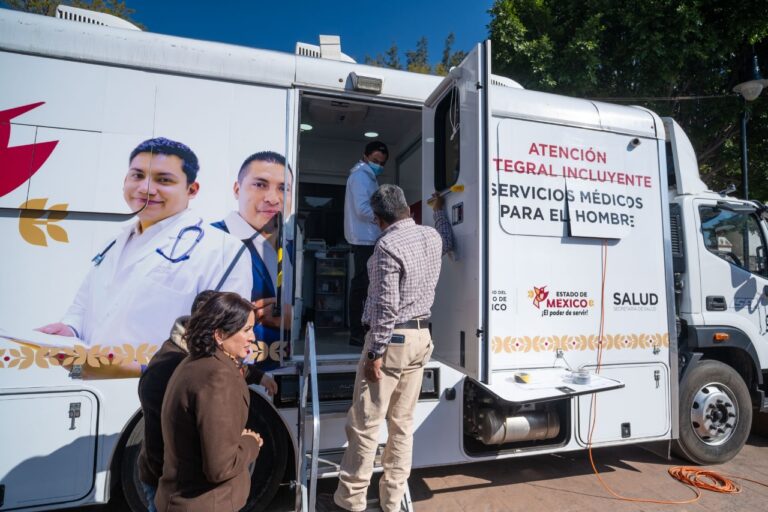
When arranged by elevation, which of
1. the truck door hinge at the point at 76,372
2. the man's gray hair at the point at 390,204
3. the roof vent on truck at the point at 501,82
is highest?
the roof vent on truck at the point at 501,82

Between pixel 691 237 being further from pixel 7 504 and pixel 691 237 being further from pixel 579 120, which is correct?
pixel 7 504

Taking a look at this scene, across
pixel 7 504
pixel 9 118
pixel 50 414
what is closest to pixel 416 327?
pixel 50 414

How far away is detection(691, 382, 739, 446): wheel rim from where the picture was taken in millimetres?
3785

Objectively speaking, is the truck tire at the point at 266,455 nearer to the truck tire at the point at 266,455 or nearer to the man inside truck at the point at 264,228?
the truck tire at the point at 266,455

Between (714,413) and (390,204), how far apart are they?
11.8ft

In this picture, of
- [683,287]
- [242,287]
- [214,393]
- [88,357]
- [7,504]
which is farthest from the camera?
[683,287]

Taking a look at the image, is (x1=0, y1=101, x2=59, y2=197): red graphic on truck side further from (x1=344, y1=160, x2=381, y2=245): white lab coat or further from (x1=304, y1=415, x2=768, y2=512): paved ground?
(x1=304, y1=415, x2=768, y2=512): paved ground

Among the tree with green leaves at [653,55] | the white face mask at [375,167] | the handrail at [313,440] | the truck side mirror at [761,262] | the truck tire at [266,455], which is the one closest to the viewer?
the handrail at [313,440]

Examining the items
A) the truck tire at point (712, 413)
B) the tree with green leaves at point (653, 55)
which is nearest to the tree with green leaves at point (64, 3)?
the tree with green leaves at point (653, 55)

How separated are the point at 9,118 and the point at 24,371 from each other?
4.73ft

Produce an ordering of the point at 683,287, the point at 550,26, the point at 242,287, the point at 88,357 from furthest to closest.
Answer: the point at 550,26 → the point at 683,287 → the point at 242,287 → the point at 88,357

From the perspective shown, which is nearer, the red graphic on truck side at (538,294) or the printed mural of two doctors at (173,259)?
the printed mural of two doctors at (173,259)

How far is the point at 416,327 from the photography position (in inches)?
100.0

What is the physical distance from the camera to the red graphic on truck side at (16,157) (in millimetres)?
2410
